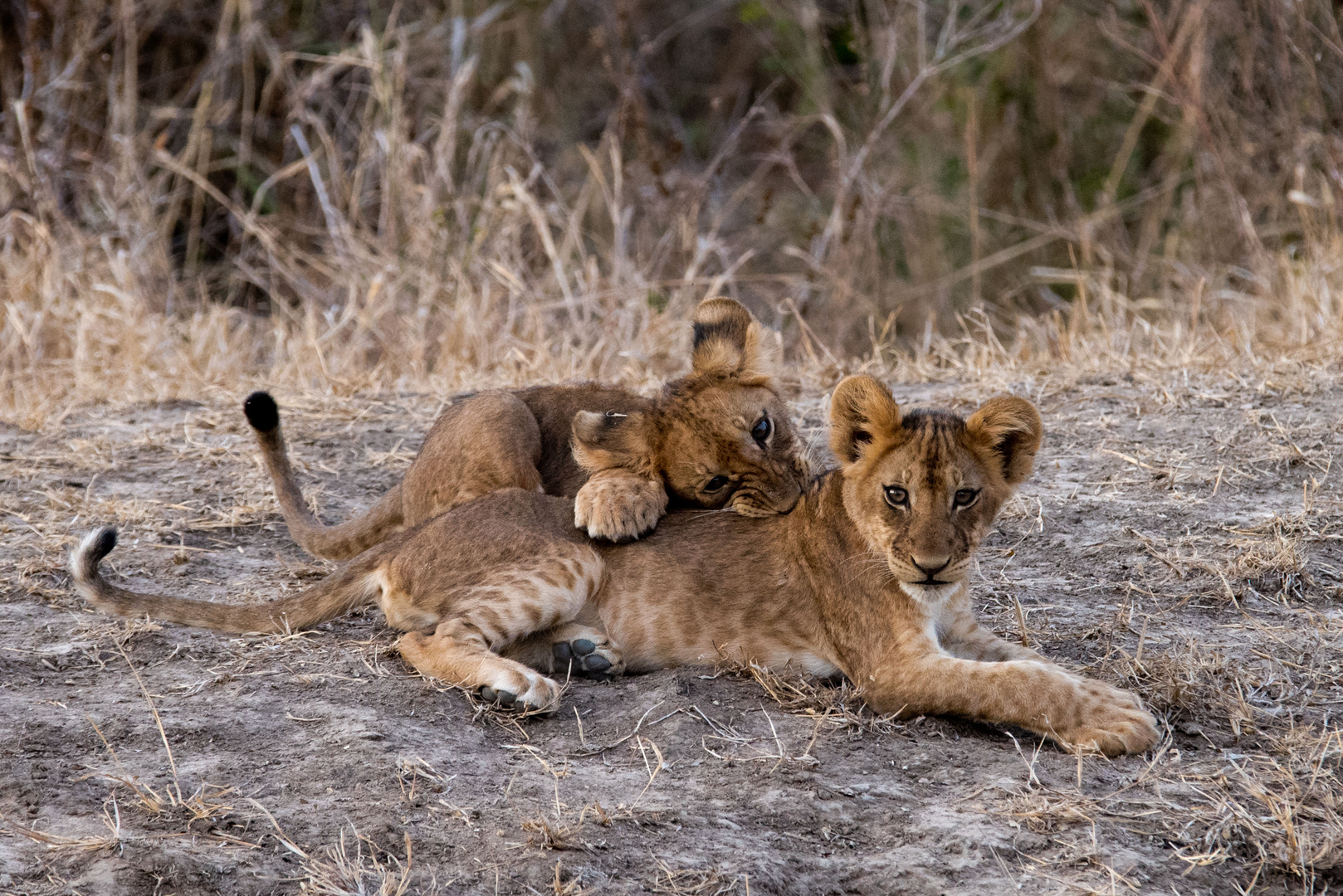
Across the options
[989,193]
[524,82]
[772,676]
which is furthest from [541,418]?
[989,193]

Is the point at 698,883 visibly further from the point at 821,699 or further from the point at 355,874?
the point at 821,699

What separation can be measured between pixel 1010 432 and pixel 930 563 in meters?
0.49

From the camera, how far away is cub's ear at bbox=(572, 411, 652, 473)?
428 cm

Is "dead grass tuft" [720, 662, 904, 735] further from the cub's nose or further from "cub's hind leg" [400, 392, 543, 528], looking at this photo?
"cub's hind leg" [400, 392, 543, 528]

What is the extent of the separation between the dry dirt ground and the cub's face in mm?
624

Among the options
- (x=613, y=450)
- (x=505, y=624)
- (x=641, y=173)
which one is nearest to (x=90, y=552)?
(x=505, y=624)

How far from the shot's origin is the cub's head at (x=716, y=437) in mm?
4133

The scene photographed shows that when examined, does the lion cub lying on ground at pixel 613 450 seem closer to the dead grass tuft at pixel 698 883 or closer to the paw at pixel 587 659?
Answer: the paw at pixel 587 659

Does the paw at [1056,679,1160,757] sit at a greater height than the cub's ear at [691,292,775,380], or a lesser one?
lesser

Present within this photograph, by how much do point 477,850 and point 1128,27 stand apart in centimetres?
955

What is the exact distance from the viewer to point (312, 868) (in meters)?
2.60

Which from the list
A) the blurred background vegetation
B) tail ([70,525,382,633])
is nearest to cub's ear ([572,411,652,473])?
tail ([70,525,382,633])

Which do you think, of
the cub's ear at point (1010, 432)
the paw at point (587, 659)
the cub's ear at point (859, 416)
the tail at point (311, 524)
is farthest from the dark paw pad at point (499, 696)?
the cub's ear at point (1010, 432)

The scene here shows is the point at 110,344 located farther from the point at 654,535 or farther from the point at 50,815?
the point at 50,815
